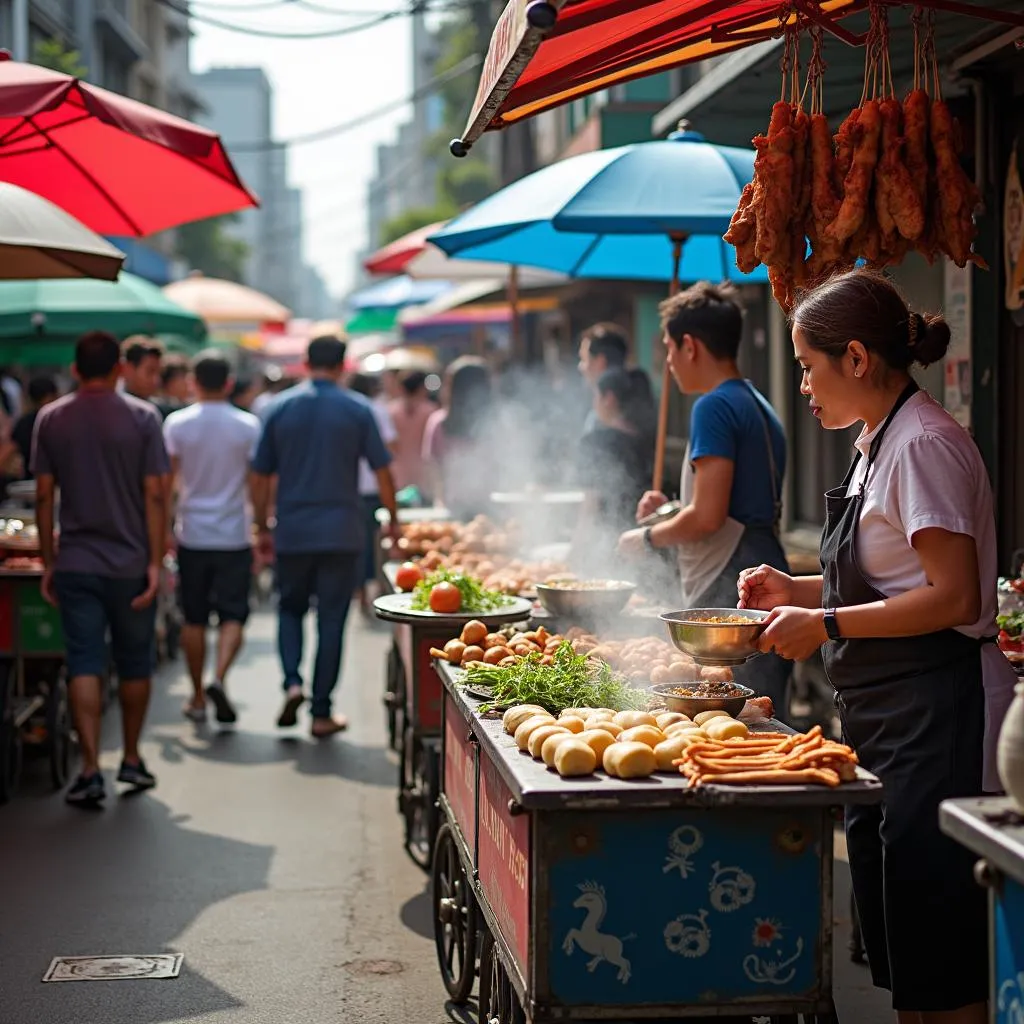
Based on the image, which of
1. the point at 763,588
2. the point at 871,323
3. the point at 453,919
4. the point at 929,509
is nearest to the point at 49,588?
the point at 453,919

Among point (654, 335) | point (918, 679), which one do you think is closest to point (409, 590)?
point (918, 679)

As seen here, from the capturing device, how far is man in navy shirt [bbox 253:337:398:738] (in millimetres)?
8914

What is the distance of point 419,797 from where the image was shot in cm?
645

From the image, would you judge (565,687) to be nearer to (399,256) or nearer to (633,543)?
(633,543)

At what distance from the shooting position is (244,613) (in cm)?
966

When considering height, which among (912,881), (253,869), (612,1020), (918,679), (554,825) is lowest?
(253,869)

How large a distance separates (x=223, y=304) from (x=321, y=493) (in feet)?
29.5

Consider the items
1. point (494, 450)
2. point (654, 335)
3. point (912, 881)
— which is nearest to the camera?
point (912, 881)

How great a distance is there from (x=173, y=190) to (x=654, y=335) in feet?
28.9

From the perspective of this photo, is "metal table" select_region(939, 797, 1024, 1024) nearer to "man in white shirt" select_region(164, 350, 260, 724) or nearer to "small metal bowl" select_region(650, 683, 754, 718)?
"small metal bowl" select_region(650, 683, 754, 718)

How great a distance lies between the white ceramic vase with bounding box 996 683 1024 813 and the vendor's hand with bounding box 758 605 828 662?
975 millimetres

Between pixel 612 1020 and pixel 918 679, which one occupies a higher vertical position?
pixel 918 679

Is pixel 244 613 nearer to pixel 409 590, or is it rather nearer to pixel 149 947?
pixel 409 590

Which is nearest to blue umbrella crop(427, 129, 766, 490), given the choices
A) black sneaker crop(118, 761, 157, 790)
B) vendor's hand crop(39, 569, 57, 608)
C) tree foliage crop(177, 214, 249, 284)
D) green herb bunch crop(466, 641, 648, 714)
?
green herb bunch crop(466, 641, 648, 714)
